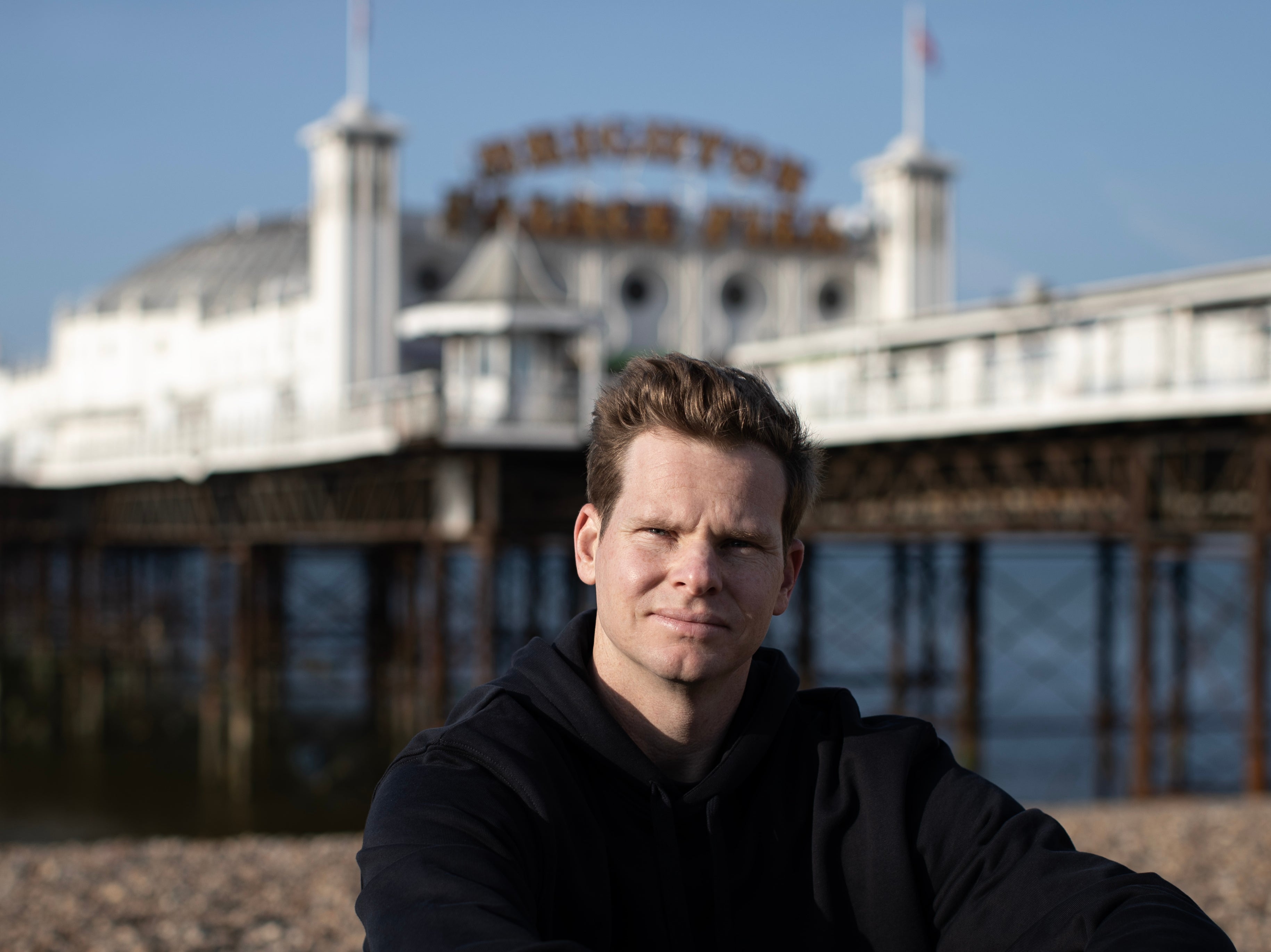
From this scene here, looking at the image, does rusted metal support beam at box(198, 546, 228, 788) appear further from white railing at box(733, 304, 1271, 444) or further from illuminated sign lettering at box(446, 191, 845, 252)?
white railing at box(733, 304, 1271, 444)

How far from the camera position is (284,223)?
5306 cm

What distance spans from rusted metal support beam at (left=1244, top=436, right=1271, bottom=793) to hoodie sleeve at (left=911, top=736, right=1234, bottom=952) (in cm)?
1725

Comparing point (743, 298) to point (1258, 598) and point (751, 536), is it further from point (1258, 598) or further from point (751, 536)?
point (751, 536)

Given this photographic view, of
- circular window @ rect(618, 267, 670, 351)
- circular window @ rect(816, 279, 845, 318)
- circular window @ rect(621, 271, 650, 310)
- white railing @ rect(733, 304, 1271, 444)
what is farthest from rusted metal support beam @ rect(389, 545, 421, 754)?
circular window @ rect(816, 279, 845, 318)

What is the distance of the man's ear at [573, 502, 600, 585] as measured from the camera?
8.95 feet

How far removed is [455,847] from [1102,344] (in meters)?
20.4

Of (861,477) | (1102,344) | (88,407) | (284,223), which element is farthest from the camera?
(284,223)

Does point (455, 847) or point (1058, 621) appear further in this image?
point (1058, 621)

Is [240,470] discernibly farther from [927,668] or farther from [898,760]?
[898,760]

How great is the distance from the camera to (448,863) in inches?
86.8

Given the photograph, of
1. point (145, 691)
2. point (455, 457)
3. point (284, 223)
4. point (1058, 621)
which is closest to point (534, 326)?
point (455, 457)

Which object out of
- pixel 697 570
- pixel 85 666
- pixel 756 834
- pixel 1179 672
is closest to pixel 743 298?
pixel 1179 672

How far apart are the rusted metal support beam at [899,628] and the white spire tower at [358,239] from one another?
40.1ft

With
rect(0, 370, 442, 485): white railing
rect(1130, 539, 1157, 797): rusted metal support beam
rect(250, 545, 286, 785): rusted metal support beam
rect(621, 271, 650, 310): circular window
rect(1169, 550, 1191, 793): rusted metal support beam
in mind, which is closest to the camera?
rect(1130, 539, 1157, 797): rusted metal support beam
